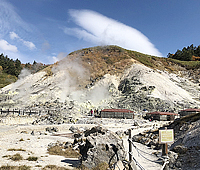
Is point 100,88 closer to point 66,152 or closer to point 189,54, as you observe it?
point 66,152

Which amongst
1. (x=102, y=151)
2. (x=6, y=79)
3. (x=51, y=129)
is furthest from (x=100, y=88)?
(x=6, y=79)

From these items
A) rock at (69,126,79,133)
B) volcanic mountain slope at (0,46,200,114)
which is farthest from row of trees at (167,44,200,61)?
rock at (69,126,79,133)

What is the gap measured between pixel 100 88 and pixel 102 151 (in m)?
44.1

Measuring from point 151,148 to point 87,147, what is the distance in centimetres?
673

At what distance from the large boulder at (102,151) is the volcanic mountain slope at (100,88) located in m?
26.2

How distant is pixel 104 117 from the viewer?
119 feet

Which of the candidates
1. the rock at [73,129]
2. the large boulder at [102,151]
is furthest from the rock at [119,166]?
the rock at [73,129]

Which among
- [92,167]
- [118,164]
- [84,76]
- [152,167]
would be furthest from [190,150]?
[84,76]

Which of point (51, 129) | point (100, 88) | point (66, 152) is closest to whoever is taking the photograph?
point (66, 152)

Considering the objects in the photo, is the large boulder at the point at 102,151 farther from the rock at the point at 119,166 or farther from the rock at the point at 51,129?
the rock at the point at 51,129

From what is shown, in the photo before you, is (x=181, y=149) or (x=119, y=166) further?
(x=181, y=149)

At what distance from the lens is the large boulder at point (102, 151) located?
829cm

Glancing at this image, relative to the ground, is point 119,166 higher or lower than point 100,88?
lower

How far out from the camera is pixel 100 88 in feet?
173
